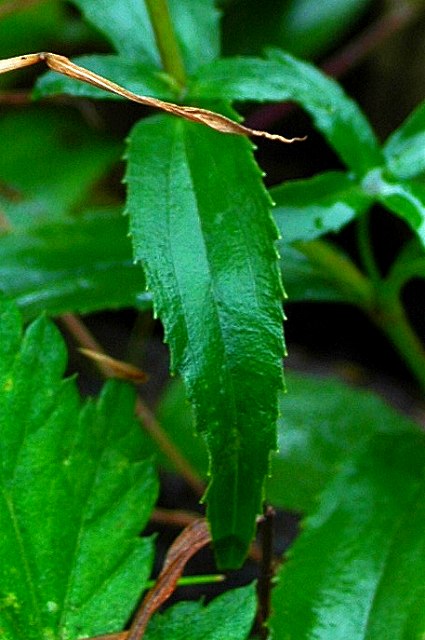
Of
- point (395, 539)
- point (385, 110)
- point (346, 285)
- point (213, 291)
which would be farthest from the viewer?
point (385, 110)

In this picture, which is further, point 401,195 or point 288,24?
point 288,24

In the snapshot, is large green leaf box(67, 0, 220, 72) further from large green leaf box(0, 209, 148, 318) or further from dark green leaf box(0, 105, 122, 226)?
dark green leaf box(0, 105, 122, 226)

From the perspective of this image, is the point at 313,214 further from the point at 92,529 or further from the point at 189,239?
the point at 92,529

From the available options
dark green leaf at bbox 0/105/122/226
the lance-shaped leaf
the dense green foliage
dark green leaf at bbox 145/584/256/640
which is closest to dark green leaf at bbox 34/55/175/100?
the dense green foliage

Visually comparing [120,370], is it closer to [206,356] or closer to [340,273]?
[206,356]

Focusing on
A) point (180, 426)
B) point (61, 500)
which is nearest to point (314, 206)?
point (61, 500)

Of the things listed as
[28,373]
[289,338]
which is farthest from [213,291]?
[289,338]
